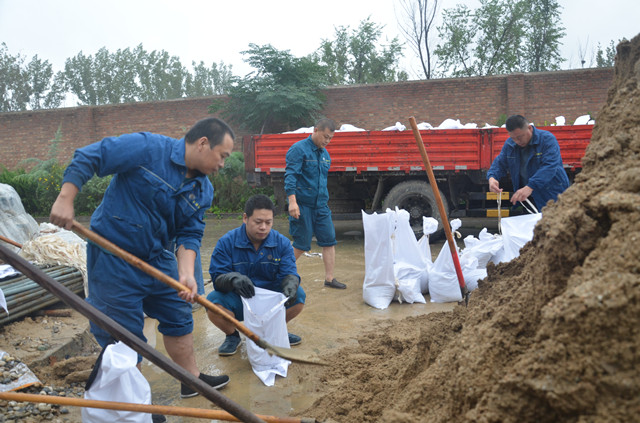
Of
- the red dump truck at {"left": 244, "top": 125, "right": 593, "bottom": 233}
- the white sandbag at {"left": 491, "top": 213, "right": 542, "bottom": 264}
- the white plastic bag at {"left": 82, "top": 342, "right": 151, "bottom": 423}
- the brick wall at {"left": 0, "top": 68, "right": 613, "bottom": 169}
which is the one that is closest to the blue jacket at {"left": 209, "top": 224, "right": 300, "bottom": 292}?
the white plastic bag at {"left": 82, "top": 342, "right": 151, "bottom": 423}

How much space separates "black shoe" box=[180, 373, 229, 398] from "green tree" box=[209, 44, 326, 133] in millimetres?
10338

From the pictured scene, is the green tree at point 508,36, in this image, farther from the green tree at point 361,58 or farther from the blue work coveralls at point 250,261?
the blue work coveralls at point 250,261

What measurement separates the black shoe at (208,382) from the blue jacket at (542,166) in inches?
117

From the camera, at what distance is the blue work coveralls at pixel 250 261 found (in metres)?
3.28

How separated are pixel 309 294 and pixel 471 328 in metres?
2.92

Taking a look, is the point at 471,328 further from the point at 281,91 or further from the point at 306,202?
the point at 281,91

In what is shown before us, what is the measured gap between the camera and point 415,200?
24.8 feet

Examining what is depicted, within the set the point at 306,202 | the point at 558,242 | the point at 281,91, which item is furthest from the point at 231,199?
the point at 558,242

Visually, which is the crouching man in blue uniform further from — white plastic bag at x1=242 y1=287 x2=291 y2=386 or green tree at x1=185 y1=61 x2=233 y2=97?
green tree at x1=185 y1=61 x2=233 y2=97

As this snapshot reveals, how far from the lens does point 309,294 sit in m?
4.80

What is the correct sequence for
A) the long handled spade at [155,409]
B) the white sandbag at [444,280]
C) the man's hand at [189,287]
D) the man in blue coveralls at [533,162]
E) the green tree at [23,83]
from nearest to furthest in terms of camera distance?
the long handled spade at [155,409]
the man's hand at [189,287]
the man in blue coveralls at [533,162]
the white sandbag at [444,280]
the green tree at [23,83]

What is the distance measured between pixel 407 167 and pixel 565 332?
6397 mm

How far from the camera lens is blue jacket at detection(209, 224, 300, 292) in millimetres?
3316

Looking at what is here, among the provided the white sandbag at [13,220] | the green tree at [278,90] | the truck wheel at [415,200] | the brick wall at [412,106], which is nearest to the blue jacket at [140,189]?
the white sandbag at [13,220]
